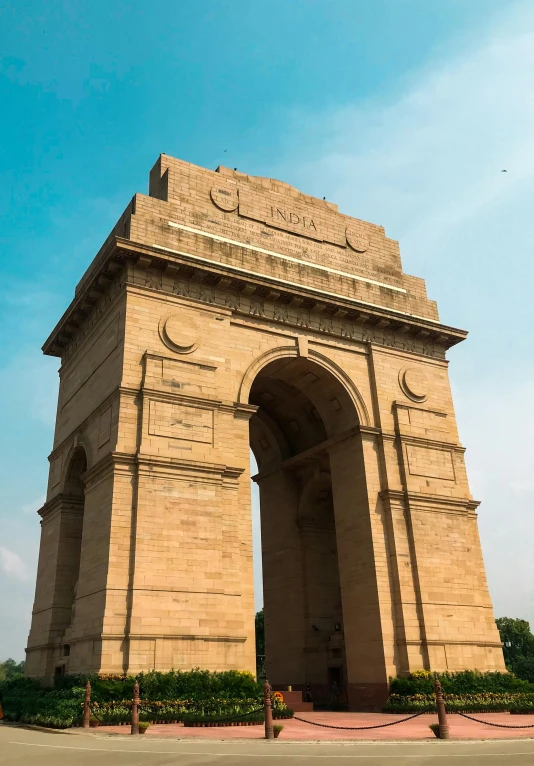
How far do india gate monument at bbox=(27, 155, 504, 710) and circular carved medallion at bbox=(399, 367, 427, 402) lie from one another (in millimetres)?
114

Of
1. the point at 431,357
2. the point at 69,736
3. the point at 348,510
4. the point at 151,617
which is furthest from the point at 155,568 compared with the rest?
the point at 431,357

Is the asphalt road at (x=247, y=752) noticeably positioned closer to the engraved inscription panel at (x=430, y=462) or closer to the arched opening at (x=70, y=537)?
the arched opening at (x=70, y=537)

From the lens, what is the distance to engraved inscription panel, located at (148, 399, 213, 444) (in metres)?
20.5

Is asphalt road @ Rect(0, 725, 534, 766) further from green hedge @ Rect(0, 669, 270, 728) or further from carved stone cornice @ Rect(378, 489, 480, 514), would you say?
carved stone cornice @ Rect(378, 489, 480, 514)

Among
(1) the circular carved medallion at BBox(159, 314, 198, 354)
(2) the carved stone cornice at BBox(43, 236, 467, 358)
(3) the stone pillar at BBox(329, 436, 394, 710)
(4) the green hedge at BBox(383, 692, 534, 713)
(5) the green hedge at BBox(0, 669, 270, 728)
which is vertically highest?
(2) the carved stone cornice at BBox(43, 236, 467, 358)

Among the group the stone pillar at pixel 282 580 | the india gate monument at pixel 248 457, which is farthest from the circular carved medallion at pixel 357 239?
the stone pillar at pixel 282 580

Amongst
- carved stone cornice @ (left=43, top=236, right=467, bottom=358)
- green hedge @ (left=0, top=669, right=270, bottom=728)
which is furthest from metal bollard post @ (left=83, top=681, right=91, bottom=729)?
carved stone cornice @ (left=43, top=236, right=467, bottom=358)

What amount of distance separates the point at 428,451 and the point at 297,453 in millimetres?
6414

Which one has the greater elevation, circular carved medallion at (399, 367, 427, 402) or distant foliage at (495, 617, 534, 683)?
circular carved medallion at (399, 367, 427, 402)

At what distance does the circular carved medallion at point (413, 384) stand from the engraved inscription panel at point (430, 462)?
7.34ft

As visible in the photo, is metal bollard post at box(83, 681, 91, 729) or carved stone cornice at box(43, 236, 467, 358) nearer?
metal bollard post at box(83, 681, 91, 729)

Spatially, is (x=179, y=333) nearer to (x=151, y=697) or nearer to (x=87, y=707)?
(x=151, y=697)

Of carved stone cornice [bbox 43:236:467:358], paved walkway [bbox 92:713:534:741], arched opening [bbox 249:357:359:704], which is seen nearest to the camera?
paved walkway [bbox 92:713:534:741]

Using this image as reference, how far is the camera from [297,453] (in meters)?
29.6
